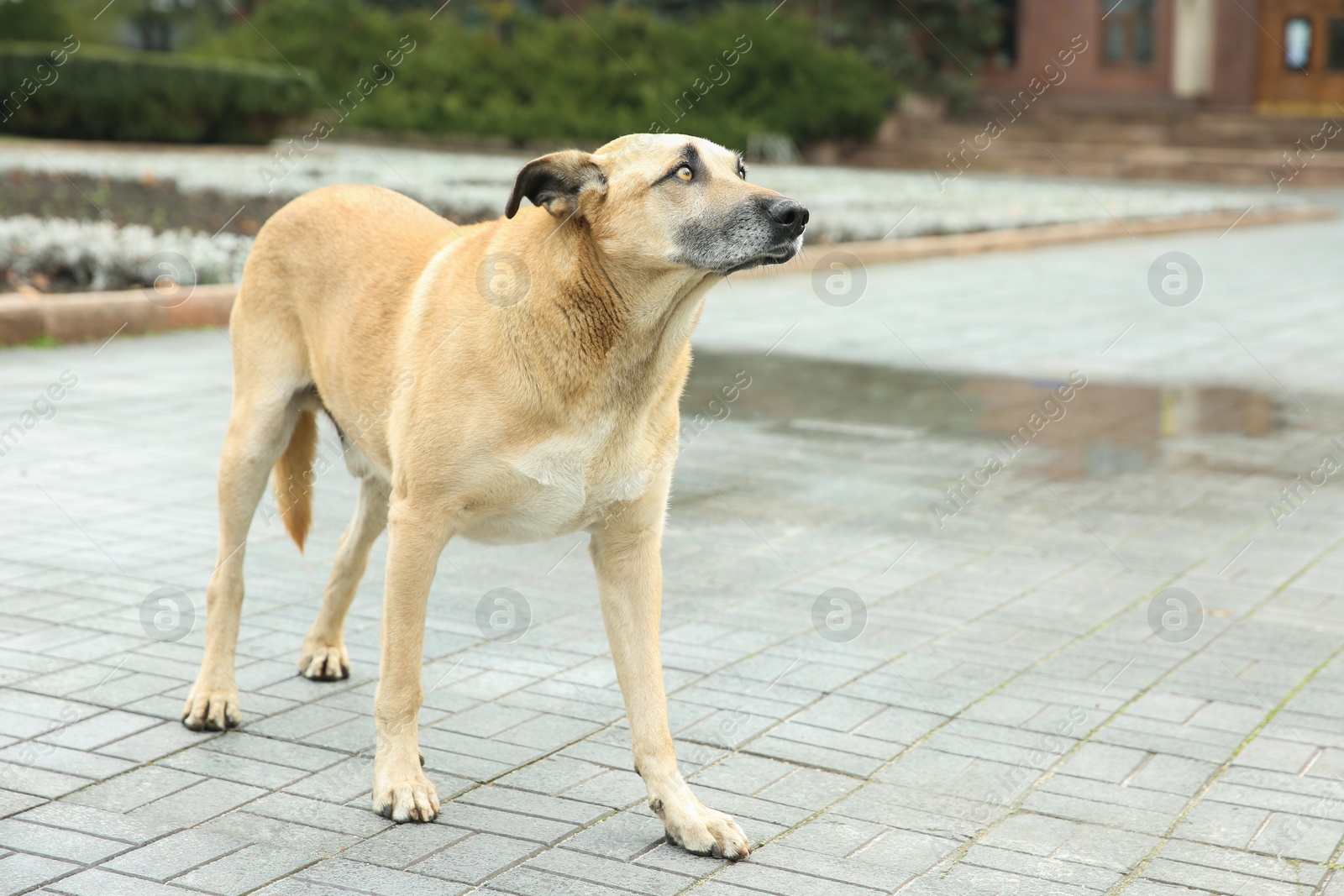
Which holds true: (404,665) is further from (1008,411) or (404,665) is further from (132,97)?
(132,97)

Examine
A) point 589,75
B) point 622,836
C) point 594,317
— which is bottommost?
point 622,836

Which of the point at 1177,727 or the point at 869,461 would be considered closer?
the point at 1177,727

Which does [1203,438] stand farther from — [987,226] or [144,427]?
[987,226]

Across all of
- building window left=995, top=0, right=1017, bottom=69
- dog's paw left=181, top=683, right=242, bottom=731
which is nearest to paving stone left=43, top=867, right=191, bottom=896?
dog's paw left=181, top=683, right=242, bottom=731

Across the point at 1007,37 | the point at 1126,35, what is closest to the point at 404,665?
the point at 1126,35

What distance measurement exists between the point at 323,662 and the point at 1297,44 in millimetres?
37227

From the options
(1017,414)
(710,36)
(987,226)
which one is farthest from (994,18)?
(1017,414)

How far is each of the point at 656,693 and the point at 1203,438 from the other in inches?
242

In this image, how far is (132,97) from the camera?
1067 inches

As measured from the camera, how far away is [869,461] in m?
8.31

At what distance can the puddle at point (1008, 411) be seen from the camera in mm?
8727

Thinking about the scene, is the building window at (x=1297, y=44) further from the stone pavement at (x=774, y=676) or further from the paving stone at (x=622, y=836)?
the paving stone at (x=622, y=836)

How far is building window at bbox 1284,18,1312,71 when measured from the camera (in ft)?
119

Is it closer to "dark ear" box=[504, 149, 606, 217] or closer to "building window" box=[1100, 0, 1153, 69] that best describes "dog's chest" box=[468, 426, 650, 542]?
"dark ear" box=[504, 149, 606, 217]
